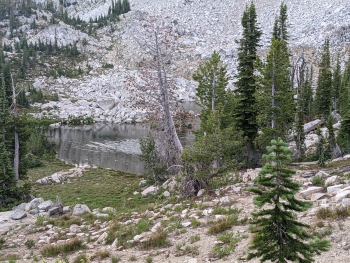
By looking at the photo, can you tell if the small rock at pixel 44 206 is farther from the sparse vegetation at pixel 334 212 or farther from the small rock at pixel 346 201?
the small rock at pixel 346 201

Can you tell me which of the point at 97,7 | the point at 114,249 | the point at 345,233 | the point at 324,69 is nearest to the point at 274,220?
the point at 345,233

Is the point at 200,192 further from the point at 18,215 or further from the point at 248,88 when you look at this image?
the point at 248,88

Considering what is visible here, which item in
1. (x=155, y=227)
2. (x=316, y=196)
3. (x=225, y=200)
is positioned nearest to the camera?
(x=316, y=196)

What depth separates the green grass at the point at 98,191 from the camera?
70.3 ft

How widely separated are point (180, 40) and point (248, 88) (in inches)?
2624

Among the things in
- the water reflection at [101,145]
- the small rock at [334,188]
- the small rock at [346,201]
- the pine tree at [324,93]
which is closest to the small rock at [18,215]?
the small rock at [334,188]

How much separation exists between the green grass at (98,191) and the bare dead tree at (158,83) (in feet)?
14.2

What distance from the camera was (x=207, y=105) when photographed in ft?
90.0

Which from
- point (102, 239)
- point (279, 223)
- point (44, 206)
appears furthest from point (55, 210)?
point (279, 223)

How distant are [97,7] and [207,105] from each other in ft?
631

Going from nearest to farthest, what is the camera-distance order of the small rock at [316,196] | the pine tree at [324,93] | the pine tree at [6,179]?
1. the small rock at [316,196]
2. the pine tree at [6,179]
3. the pine tree at [324,93]

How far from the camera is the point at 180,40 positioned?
87688 millimetres

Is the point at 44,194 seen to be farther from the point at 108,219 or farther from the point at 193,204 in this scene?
the point at 193,204

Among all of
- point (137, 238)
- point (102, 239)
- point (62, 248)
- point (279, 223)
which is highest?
point (279, 223)
